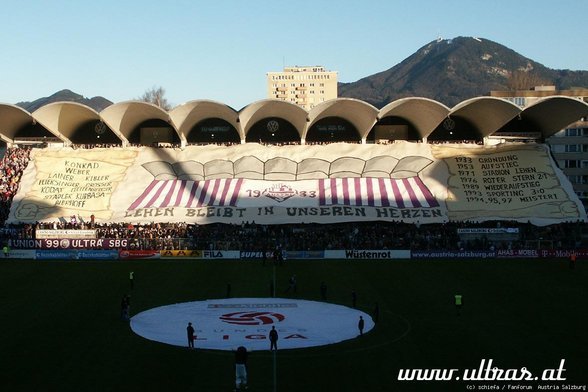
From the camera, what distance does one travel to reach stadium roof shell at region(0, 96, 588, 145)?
230ft

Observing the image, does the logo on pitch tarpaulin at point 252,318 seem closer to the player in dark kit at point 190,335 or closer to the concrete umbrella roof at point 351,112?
the player in dark kit at point 190,335

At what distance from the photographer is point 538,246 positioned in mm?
53656

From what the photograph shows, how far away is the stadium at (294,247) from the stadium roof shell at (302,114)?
10.3 inches

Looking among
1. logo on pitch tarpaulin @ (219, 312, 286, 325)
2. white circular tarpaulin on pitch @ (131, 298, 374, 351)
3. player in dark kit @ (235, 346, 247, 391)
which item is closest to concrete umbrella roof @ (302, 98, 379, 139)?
white circular tarpaulin on pitch @ (131, 298, 374, 351)

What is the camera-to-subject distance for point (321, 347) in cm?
2716

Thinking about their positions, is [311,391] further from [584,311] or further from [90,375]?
[584,311]

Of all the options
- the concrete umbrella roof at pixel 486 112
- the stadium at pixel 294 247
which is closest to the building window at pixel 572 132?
the stadium at pixel 294 247

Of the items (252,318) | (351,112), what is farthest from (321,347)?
(351,112)

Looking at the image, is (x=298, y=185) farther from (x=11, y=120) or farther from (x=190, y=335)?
(x=190, y=335)

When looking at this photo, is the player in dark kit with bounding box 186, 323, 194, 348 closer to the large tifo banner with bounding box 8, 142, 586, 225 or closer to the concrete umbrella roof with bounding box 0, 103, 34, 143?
the large tifo banner with bounding box 8, 142, 586, 225

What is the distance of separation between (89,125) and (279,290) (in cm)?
4695

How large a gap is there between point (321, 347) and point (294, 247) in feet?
87.0

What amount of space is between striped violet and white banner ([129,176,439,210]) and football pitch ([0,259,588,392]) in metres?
13.7

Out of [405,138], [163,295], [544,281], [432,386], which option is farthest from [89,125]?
[432,386]
